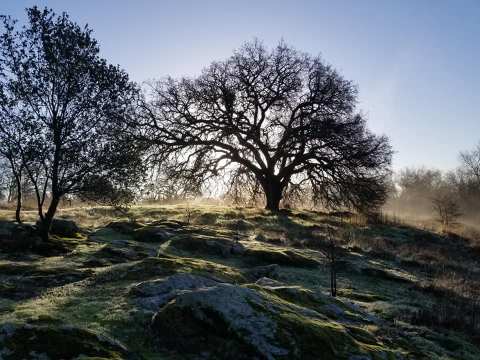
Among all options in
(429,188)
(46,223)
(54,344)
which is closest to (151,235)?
(46,223)

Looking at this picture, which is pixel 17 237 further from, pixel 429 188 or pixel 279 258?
pixel 429 188

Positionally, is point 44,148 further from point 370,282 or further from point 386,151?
point 386,151

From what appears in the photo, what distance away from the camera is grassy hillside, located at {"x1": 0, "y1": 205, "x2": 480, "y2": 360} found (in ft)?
18.7

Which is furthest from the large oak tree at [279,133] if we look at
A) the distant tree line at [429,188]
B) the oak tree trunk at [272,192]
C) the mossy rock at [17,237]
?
the distant tree line at [429,188]

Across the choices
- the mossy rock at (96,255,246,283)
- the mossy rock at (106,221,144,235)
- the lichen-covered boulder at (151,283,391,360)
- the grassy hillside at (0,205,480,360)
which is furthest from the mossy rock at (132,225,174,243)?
the lichen-covered boulder at (151,283,391,360)

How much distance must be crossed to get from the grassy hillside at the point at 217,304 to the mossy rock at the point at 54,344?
18 mm

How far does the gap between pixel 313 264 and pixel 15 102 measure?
11.4 metres

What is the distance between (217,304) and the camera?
249 inches

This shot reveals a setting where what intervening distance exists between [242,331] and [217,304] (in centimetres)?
60

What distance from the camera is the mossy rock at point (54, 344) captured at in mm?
4883

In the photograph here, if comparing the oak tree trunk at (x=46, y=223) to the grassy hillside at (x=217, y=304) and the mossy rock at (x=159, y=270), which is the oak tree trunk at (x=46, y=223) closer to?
the grassy hillside at (x=217, y=304)

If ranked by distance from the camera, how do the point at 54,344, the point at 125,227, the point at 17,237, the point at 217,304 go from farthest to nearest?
the point at 125,227 → the point at 17,237 → the point at 217,304 → the point at 54,344

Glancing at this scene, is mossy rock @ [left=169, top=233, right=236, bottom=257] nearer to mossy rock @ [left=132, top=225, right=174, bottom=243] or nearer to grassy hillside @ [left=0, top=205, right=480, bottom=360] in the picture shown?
grassy hillside @ [left=0, top=205, right=480, bottom=360]

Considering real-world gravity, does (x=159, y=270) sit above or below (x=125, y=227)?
below
